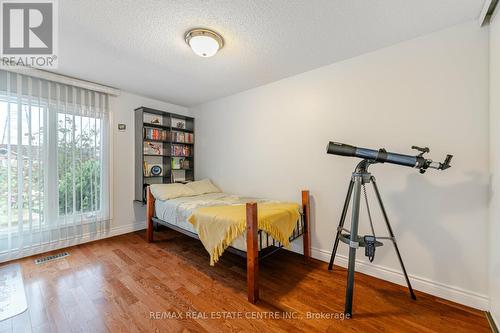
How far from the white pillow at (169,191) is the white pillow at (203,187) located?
0.11 meters

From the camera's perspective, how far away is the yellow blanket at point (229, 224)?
1.78 metres

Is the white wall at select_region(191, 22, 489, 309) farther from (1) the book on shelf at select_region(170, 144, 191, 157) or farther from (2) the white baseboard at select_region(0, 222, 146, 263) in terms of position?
(2) the white baseboard at select_region(0, 222, 146, 263)

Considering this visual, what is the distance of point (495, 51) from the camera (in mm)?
1429

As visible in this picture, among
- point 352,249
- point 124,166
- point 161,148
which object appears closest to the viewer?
point 352,249

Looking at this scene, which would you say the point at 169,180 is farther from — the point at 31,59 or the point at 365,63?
the point at 365,63

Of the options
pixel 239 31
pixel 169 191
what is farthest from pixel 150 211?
pixel 239 31

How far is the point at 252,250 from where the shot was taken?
1669mm

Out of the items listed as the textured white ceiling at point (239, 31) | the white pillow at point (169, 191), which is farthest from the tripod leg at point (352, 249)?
the white pillow at point (169, 191)

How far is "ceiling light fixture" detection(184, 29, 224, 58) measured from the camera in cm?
171

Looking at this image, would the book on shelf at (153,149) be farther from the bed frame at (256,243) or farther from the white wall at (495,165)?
the white wall at (495,165)

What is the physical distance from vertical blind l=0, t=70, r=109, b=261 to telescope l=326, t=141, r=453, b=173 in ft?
10.7

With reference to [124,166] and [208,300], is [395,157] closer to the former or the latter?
[208,300]

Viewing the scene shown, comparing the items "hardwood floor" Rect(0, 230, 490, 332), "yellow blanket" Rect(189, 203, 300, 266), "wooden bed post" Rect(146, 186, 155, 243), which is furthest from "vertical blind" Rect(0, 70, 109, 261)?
"yellow blanket" Rect(189, 203, 300, 266)

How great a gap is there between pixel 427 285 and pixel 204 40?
2.92 m
